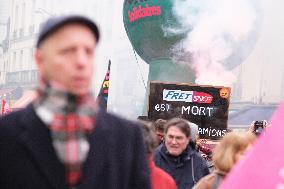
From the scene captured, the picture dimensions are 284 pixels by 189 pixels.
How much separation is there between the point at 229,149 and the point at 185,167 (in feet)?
4.62

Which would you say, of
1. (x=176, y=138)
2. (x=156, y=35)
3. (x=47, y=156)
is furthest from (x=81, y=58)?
(x=156, y=35)

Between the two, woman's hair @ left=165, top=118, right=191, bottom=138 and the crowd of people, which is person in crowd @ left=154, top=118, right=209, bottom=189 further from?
the crowd of people

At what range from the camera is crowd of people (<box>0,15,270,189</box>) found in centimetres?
160

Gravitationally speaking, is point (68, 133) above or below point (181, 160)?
above

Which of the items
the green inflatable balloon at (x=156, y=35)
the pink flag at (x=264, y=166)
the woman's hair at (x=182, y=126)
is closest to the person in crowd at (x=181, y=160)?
the woman's hair at (x=182, y=126)

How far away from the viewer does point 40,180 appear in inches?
65.4

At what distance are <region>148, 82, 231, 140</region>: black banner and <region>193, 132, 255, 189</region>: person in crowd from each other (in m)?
4.79

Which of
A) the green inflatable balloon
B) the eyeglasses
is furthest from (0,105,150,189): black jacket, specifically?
the green inflatable balloon

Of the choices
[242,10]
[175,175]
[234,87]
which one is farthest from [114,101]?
[175,175]

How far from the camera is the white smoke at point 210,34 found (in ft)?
58.9

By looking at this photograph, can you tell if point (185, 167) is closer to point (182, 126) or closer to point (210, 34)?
point (182, 126)

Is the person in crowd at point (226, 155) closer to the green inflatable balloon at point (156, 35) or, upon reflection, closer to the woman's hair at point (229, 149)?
the woman's hair at point (229, 149)

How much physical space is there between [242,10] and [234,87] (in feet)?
23.1

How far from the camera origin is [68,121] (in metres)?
1.59
